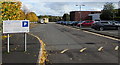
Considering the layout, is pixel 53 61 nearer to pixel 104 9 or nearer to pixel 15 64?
pixel 15 64

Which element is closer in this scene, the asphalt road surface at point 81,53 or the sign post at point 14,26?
Answer: the asphalt road surface at point 81,53

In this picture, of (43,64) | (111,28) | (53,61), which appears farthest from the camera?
(111,28)

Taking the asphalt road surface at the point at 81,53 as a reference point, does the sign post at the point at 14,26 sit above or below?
above

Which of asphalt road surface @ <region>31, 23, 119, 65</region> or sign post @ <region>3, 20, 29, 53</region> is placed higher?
sign post @ <region>3, 20, 29, 53</region>

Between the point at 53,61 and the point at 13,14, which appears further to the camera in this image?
the point at 13,14

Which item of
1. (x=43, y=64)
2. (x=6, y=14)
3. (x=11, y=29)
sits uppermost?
(x=6, y=14)

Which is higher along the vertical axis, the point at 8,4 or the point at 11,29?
the point at 8,4

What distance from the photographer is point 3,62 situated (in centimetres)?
650

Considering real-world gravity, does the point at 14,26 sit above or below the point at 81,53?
above

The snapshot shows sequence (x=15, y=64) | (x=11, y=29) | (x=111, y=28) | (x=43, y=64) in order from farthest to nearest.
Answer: (x=111, y=28)
(x=11, y=29)
(x=43, y=64)
(x=15, y=64)

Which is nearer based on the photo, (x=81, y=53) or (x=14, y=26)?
(x=14, y=26)

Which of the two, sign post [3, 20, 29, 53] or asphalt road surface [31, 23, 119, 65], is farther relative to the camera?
sign post [3, 20, 29, 53]

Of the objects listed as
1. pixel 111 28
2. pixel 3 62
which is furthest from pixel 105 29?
pixel 3 62

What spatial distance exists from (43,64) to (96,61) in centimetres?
213
